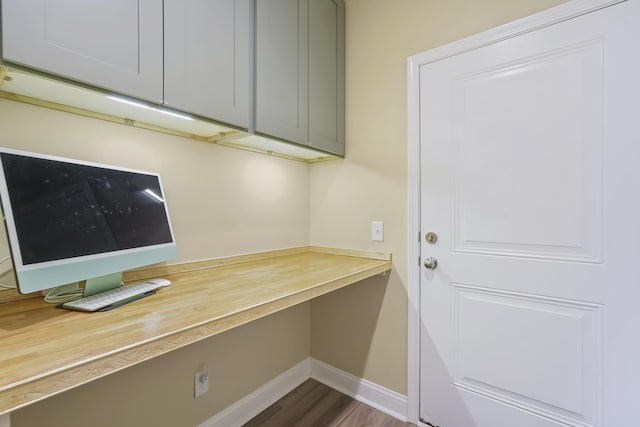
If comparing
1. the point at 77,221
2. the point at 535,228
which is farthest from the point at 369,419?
the point at 77,221

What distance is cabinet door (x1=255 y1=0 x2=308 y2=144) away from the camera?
1359mm

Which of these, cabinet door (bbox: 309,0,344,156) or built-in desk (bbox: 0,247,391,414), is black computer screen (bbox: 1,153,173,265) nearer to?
built-in desk (bbox: 0,247,391,414)

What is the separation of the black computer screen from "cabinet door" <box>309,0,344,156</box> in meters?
0.89

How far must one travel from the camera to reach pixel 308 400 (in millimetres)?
1758

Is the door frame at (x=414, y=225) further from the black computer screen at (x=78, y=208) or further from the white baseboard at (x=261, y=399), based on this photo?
the black computer screen at (x=78, y=208)

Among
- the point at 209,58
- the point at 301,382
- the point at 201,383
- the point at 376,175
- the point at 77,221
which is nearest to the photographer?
the point at 77,221

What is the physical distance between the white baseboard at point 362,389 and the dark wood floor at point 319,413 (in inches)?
1.2

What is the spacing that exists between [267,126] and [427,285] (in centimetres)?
116

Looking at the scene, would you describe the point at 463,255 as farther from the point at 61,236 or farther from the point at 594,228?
the point at 61,236

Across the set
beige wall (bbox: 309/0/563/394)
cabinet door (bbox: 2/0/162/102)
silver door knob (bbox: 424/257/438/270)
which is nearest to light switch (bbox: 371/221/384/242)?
beige wall (bbox: 309/0/563/394)

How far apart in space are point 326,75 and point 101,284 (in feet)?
5.01

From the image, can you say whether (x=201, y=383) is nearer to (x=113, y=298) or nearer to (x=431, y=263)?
(x=113, y=298)

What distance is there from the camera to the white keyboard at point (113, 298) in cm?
85

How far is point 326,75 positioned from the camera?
5.73 feet
